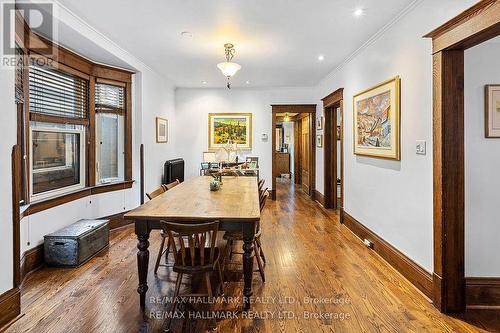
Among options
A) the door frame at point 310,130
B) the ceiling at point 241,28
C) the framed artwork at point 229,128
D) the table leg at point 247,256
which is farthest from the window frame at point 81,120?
the door frame at point 310,130

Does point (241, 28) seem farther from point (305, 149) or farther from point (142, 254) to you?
point (305, 149)

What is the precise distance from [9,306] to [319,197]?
5685 mm

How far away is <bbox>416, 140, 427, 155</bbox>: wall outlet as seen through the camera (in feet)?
8.81

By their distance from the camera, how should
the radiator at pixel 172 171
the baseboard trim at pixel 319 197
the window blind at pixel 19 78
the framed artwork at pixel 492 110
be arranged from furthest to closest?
the baseboard trim at pixel 319 197 < the radiator at pixel 172 171 < the window blind at pixel 19 78 < the framed artwork at pixel 492 110

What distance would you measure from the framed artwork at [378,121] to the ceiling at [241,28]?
71 cm

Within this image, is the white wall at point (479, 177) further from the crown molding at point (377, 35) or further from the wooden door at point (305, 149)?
the wooden door at point (305, 149)

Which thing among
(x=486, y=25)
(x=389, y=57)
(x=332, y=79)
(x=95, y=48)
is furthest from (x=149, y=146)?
(x=486, y=25)

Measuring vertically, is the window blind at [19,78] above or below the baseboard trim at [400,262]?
above

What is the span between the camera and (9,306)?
2.23m

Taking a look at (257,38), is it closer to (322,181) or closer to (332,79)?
(332,79)

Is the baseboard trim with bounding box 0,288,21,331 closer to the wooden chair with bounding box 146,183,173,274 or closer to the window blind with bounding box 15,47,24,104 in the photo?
the wooden chair with bounding box 146,183,173,274

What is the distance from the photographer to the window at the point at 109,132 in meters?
4.61

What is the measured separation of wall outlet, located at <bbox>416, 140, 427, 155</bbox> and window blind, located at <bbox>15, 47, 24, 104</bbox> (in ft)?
12.2

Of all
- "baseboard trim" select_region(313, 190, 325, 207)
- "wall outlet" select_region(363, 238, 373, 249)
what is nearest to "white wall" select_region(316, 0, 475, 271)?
"wall outlet" select_region(363, 238, 373, 249)
